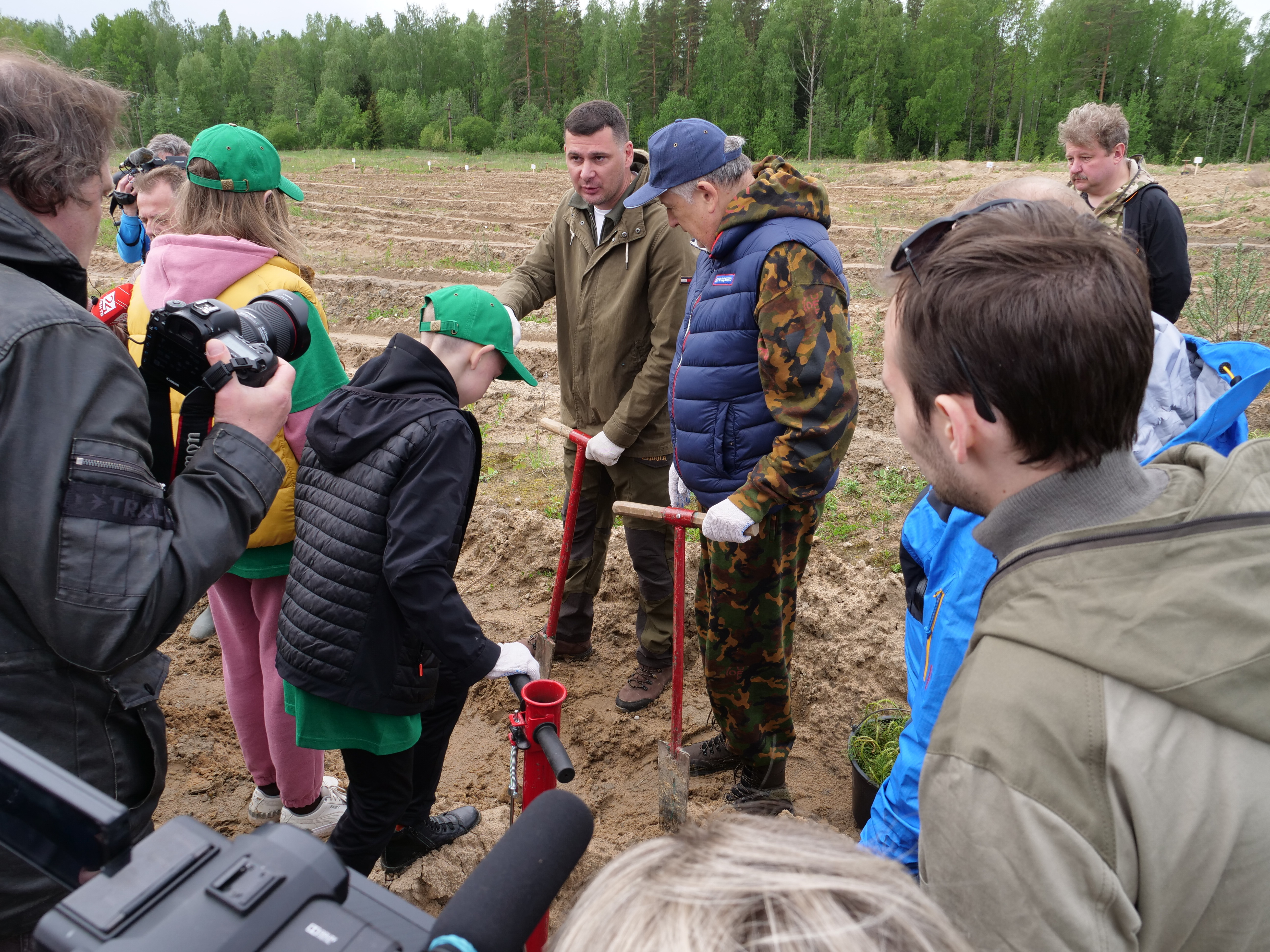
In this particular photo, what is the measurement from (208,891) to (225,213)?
7.52 ft

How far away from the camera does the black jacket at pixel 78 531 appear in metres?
1.25

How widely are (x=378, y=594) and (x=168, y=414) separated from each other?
0.63 metres

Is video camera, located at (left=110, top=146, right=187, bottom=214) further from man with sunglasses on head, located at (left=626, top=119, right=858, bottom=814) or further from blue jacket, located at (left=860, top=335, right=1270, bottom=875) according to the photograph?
blue jacket, located at (left=860, top=335, right=1270, bottom=875)

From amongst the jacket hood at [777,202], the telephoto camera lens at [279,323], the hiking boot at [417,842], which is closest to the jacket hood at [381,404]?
the telephoto camera lens at [279,323]

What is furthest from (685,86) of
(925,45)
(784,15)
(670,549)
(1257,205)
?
(670,549)

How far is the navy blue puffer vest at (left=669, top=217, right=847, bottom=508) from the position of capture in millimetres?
2609

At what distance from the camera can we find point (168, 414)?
5.84 feet

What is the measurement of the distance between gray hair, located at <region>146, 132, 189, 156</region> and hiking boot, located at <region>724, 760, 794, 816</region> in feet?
13.1

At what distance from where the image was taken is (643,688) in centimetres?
371

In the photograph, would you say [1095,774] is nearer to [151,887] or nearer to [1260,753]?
[1260,753]

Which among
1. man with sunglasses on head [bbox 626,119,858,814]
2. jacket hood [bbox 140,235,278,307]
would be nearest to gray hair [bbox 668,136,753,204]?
man with sunglasses on head [bbox 626,119,858,814]

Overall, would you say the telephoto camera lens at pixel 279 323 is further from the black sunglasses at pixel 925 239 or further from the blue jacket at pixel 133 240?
the blue jacket at pixel 133 240

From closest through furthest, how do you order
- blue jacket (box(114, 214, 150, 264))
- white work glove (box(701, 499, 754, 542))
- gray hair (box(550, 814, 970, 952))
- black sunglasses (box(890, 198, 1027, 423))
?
gray hair (box(550, 814, 970, 952))
black sunglasses (box(890, 198, 1027, 423))
white work glove (box(701, 499, 754, 542))
blue jacket (box(114, 214, 150, 264))

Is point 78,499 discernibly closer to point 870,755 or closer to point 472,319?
→ point 472,319
